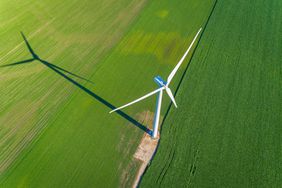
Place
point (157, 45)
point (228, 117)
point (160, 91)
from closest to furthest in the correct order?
point (160, 91), point (228, 117), point (157, 45)

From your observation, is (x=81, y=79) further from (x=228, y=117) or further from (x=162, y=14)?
A: (x=228, y=117)

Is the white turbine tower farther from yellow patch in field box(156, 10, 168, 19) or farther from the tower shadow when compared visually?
yellow patch in field box(156, 10, 168, 19)

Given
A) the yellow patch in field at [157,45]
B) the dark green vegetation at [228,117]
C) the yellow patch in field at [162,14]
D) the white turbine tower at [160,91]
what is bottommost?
the dark green vegetation at [228,117]

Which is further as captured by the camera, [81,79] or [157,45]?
[157,45]

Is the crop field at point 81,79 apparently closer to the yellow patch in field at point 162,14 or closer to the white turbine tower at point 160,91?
the yellow patch in field at point 162,14

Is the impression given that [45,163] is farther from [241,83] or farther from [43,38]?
[241,83]

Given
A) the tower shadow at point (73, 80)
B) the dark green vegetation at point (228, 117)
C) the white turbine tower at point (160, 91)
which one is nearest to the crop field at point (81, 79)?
the tower shadow at point (73, 80)

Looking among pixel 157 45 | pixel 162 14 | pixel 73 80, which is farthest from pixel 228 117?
pixel 162 14

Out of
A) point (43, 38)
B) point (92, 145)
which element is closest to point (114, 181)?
point (92, 145)

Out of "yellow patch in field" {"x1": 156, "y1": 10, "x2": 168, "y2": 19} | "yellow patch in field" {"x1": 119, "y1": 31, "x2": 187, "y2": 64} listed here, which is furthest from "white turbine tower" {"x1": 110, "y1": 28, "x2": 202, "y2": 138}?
"yellow patch in field" {"x1": 156, "y1": 10, "x2": 168, "y2": 19}
